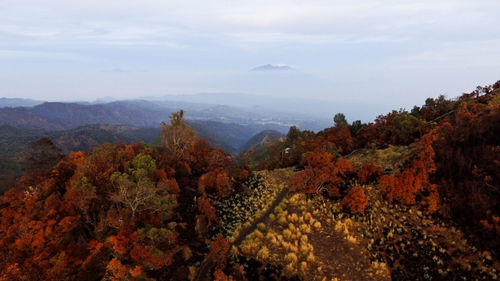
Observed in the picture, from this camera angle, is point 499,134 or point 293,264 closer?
point 293,264

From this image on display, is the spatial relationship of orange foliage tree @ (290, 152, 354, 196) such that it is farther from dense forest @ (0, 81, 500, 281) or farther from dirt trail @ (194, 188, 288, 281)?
dirt trail @ (194, 188, 288, 281)

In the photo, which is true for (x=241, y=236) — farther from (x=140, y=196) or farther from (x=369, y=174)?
(x=369, y=174)

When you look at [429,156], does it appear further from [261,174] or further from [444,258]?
[261,174]

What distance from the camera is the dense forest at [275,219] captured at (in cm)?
2583

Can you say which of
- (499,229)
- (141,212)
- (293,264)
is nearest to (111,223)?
(141,212)

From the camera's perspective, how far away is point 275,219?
32.9 metres

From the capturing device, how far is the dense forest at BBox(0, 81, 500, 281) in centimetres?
2583

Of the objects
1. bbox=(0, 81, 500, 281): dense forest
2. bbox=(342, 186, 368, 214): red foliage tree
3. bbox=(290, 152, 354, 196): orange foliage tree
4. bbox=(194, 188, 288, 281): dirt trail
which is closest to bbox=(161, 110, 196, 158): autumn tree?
bbox=(0, 81, 500, 281): dense forest

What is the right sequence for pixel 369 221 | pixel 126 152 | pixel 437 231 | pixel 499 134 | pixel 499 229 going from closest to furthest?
pixel 499 229 → pixel 437 231 → pixel 369 221 → pixel 499 134 → pixel 126 152

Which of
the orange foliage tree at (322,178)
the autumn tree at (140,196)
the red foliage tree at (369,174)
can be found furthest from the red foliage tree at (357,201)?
the autumn tree at (140,196)

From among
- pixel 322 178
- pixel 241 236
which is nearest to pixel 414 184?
pixel 322 178

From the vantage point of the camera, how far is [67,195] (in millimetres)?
34281

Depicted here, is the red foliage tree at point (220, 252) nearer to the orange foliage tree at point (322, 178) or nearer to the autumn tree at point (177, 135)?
the orange foliage tree at point (322, 178)

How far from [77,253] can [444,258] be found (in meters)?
37.7
